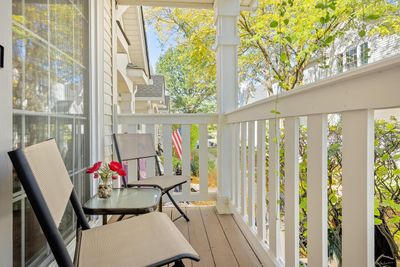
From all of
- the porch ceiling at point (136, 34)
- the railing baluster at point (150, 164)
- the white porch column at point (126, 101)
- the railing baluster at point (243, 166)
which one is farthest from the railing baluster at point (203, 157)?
the white porch column at point (126, 101)

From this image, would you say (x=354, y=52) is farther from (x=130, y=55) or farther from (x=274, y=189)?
(x=130, y=55)

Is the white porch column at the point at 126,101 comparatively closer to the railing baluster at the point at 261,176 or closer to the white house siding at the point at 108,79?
the white house siding at the point at 108,79

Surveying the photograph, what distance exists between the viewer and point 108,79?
286cm

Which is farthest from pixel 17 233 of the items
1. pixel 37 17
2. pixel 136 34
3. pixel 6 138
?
pixel 136 34

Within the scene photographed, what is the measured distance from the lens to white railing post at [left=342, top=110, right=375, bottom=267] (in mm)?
874

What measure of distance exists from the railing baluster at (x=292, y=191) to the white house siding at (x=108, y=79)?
5.97 ft

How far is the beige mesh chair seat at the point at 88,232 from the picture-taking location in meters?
0.88

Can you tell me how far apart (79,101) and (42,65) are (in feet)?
2.13

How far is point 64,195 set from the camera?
1.29m

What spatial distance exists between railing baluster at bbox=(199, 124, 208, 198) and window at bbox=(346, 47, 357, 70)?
202 centimetres

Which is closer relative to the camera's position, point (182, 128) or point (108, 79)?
point (108, 79)

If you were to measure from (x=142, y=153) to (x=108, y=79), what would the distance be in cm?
81

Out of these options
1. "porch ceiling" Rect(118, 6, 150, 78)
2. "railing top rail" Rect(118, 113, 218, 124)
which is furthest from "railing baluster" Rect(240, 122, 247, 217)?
"porch ceiling" Rect(118, 6, 150, 78)

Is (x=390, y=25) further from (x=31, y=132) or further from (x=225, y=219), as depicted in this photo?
(x=225, y=219)
